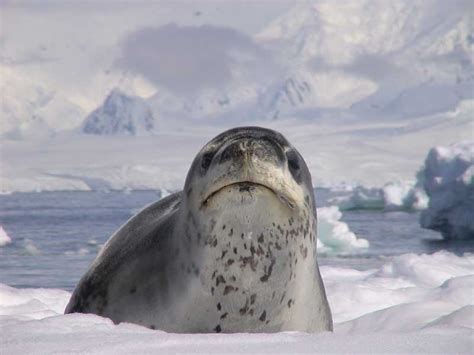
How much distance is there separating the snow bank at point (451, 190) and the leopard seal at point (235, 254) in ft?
58.9

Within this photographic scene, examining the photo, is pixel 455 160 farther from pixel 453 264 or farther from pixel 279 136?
pixel 279 136

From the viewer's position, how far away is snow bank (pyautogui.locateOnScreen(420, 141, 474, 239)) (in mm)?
21558

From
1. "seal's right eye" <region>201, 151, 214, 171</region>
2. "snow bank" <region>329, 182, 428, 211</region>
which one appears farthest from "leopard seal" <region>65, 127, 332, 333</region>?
"snow bank" <region>329, 182, 428, 211</region>

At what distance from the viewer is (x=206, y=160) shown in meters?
3.38

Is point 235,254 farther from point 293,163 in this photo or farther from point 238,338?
point 238,338

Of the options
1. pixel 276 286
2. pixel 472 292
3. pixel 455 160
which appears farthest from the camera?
pixel 455 160

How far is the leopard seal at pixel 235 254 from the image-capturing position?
10.5 ft

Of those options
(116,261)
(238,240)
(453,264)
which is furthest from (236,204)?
(453,264)

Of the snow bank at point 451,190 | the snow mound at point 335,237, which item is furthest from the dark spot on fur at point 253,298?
the snow bank at point 451,190

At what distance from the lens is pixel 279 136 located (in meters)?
3.54

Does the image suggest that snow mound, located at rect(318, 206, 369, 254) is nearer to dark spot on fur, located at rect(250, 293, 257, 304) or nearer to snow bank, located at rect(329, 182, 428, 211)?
snow bank, located at rect(329, 182, 428, 211)

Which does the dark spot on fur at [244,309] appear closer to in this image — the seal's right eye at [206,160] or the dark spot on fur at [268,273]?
the dark spot on fur at [268,273]

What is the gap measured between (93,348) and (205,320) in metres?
0.87

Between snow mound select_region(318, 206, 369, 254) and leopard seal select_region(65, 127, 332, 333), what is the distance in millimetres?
17660
